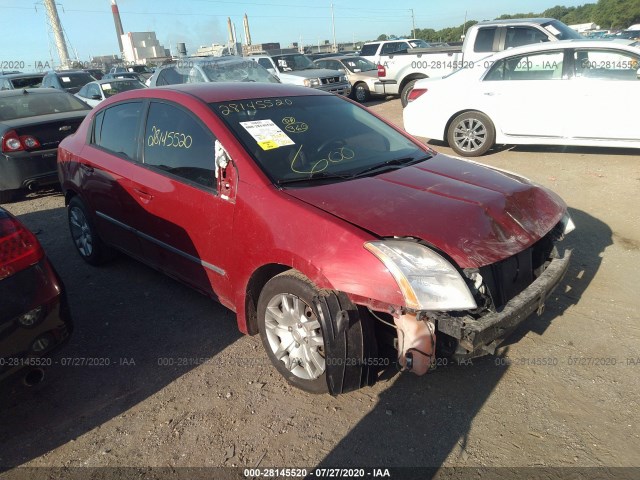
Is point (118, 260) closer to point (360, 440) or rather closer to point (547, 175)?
point (360, 440)

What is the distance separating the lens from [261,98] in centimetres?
350

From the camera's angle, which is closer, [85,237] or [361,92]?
[85,237]

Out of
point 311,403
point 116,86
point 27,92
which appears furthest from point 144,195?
point 116,86

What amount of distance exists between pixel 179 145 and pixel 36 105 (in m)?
5.59

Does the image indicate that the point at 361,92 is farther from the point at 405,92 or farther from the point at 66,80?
the point at 66,80

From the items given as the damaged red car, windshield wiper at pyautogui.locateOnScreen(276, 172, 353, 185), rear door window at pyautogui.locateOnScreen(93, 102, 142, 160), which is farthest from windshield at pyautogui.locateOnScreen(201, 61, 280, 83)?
windshield wiper at pyautogui.locateOnScreen(276, 172, 353, 185)

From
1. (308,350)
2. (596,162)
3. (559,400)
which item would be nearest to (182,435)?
(308,350)

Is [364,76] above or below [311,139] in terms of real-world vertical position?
below

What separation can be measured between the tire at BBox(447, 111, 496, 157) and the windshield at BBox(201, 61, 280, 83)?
5.29 meters

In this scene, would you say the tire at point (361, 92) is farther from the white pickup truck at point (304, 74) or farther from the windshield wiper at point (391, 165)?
the windshield wiper at point (391, 165)

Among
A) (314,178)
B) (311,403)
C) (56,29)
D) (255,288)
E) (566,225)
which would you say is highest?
(56,29)

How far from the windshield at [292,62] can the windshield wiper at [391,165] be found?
504 inches

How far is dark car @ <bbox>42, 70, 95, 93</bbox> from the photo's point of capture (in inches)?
549

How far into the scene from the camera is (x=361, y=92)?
16.0m
